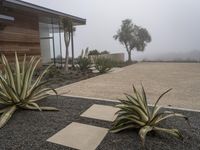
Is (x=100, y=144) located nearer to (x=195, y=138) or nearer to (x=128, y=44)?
(x=195, y=138)

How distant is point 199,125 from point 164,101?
151 centimetres

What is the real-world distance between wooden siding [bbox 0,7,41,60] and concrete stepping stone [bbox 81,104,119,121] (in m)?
5.32

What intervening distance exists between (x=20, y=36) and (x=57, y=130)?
7440mm

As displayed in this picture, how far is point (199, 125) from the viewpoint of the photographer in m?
2.96

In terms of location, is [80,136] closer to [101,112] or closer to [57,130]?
[57,130]

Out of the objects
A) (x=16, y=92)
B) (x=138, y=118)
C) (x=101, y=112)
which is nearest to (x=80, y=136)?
(x=138, y=118)

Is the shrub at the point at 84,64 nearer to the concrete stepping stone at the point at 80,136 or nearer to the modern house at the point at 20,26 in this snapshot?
the modern house at the point at 20,26

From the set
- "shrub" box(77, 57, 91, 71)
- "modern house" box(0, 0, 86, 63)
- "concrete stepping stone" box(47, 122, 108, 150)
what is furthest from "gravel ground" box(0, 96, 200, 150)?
"shrub" box(77, 57, 91, 71)

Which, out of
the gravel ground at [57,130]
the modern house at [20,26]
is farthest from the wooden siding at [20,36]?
the gravel ground at [57,130]

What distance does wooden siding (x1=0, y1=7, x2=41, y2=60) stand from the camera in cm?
A: 819

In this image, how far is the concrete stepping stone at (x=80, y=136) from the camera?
7.91 ft

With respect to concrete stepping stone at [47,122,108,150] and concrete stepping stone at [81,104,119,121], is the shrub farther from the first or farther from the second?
concrete stepping stone at [47,122,108,150]

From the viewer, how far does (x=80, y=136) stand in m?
2.64

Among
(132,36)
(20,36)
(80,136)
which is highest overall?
(132,36)
